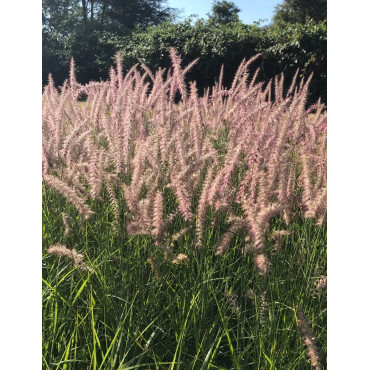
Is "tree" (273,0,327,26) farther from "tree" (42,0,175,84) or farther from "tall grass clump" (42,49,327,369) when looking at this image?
"tall grass clump" (42,49,327,369)

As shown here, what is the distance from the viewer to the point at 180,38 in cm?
498

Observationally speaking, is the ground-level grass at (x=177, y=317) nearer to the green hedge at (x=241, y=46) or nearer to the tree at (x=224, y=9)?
the tree at (x=224, y=9)

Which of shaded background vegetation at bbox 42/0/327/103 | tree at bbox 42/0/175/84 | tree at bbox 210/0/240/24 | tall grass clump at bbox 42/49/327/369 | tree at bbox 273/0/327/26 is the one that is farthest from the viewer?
tree at bbox 273/0/327/26

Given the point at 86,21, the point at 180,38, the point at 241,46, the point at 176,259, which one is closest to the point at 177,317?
the point at 176,259

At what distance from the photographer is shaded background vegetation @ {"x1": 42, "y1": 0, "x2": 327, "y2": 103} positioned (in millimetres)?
2646

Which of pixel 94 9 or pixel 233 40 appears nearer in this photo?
pixel 94 9

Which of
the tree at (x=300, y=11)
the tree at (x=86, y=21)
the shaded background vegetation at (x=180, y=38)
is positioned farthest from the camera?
the tree at (x=300, y=11)

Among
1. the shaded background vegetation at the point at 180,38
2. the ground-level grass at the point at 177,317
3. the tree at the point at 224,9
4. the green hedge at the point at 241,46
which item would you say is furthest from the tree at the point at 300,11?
the ground-level grass at the point at 177,317

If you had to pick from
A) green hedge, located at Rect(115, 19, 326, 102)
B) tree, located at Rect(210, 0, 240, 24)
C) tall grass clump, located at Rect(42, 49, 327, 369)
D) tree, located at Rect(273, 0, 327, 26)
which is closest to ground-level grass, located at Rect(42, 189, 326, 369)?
tall grass clump, located at Rect(42, 49, 327, 369)

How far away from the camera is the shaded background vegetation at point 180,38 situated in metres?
2.65
